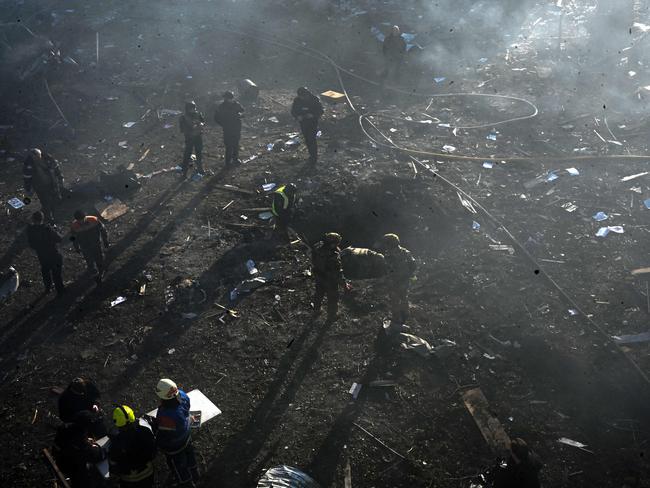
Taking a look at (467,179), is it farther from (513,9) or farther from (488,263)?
(513,9)

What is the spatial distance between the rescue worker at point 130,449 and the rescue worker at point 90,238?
15.0ft

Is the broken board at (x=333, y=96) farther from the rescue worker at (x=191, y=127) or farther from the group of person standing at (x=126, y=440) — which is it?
the group of person standing at (x=126, y=440)

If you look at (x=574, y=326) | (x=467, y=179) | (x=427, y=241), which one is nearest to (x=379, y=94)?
(x=467, y=179)

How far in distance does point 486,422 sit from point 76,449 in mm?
5039

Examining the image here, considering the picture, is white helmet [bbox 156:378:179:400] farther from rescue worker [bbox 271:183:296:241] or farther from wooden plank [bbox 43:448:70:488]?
rescue worker [bbox 271:183:296:241]

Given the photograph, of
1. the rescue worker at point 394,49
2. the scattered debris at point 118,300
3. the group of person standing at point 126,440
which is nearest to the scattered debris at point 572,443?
the group of person standing at point 126,440

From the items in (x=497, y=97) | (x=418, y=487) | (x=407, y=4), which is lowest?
(x=418, y=487)

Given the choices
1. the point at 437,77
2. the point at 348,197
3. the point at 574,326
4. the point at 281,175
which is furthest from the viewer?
the point at 437,77

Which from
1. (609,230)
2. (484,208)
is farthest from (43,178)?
(609,230)

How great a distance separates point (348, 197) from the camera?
11180 mm

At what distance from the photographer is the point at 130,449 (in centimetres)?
515

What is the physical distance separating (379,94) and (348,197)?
5.94m

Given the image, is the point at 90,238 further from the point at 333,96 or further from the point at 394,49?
the point at 394,49

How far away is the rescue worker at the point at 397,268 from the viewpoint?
25.5ft
